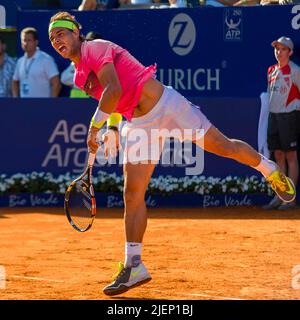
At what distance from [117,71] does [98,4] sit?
7.42m

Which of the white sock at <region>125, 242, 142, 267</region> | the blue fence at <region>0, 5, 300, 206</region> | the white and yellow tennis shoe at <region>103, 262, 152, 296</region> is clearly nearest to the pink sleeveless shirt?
the white sock at <region>125, 242, 142, 267</region>

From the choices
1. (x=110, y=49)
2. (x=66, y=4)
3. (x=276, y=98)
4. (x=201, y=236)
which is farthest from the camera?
(x=66, y=4)

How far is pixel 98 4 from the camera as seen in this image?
1370 centimetres

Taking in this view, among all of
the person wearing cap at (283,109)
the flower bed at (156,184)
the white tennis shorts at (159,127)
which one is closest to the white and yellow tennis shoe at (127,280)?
the white tennis shorts at (159,127)

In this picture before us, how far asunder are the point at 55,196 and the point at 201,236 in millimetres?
3307

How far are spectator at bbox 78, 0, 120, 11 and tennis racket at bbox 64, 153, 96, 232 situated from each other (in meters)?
6.38

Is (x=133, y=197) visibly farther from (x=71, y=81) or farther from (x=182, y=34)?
(x=71, y=81)

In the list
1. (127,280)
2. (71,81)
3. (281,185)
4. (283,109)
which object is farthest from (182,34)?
(127,280)

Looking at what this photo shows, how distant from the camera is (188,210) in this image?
1169 centimetres

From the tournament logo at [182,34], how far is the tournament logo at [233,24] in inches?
18.3

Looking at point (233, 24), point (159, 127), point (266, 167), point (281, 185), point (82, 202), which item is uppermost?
point (233, 24)

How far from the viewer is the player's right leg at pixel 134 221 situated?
256 inches

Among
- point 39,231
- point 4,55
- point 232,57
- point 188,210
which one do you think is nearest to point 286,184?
point 39,231

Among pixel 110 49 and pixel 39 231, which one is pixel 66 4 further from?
pixel 110 49
